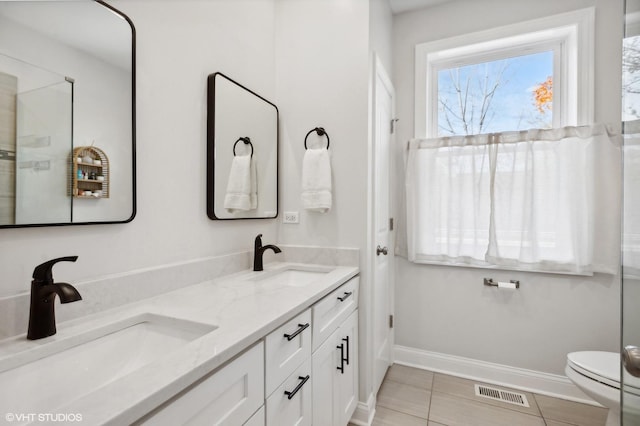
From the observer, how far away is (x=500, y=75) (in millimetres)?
2328

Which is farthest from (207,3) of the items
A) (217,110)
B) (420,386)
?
(420,386)

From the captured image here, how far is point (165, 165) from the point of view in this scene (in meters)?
1.30

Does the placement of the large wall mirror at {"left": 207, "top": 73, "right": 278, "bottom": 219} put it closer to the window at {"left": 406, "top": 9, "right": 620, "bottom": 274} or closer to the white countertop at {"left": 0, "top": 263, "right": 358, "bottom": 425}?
the white countertop at {"left": 0, "top": 263, "right": 358, "bottom": 425}

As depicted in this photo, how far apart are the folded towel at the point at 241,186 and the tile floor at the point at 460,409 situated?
147 cm

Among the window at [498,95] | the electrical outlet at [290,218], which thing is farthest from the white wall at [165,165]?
the window at [498,95]

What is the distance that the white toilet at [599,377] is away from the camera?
1.41 m

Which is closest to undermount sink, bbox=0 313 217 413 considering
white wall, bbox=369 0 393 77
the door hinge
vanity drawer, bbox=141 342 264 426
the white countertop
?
the white countertop

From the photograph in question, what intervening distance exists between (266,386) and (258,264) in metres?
0.83

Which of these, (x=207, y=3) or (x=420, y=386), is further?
(x=420, y=386)

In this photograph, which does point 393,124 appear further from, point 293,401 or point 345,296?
point 293,401

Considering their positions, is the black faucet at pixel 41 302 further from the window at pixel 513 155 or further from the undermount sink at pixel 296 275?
the window at pixel 513 155

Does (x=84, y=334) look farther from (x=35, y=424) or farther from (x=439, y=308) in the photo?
(x=439, y=308)

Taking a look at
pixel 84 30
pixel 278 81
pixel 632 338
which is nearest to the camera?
pixel 632 338

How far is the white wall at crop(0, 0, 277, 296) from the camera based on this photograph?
3.12ft
